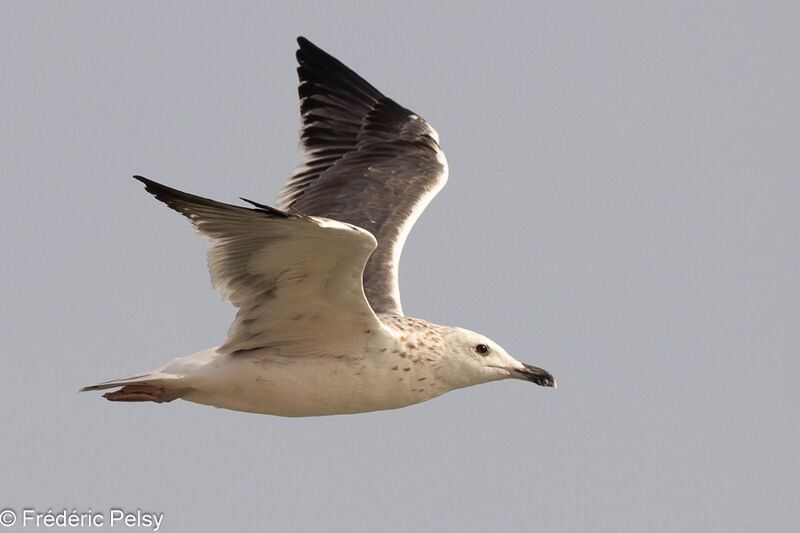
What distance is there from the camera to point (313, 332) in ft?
31.7

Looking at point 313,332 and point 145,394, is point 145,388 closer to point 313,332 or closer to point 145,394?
point 145,394

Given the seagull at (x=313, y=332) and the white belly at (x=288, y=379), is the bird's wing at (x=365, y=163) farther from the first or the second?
the white belly at (x=288, y=379)

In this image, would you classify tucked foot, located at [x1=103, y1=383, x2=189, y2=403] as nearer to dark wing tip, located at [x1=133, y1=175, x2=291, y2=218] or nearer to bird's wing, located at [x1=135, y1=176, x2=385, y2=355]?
bird's wing, located at [x1=135, y1=176, x2=385, y2=355]

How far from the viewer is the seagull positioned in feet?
28.4

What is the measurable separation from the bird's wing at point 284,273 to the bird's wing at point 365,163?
1283 millimetres

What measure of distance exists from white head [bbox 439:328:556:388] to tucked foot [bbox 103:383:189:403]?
197cm

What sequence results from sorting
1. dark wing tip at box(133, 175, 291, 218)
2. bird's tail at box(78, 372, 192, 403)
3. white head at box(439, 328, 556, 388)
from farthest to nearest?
white head at box(439, 328, 556, 388) → bird's tail at box(78, 372, 192, 403) → dark wing tip at box(133, 175, 291, 218)

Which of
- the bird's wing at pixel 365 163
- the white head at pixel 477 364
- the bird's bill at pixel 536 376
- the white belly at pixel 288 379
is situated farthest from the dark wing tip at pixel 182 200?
the bird's bill at pixel 536 376

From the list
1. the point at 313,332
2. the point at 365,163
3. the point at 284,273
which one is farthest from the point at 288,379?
the point at 365,163

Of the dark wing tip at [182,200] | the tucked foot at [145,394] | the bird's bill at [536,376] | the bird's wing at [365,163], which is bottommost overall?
the tucked foot at [145,394]

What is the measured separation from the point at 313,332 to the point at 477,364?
1387 mm

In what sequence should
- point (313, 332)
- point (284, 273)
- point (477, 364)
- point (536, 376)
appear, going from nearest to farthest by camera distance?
point (284, 273), point (313, 332), point (477, 364), point (536, 376)

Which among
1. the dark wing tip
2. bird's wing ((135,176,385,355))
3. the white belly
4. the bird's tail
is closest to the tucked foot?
the bird's tail

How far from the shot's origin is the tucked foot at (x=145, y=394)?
384 inches
